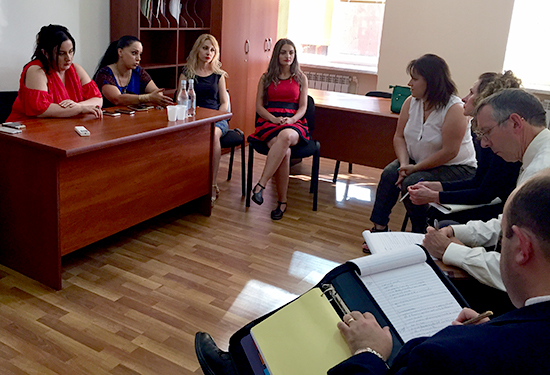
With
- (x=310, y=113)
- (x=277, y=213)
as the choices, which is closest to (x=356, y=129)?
(x=310, y=113)

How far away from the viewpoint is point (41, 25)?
372cm

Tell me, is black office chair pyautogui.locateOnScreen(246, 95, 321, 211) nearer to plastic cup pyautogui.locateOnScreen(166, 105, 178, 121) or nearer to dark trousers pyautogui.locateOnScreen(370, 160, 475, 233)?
dark trousers pyautogui.locateOnScreen(370, 160, 475, 233)

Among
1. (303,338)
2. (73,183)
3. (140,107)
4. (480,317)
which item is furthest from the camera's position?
(140,107)

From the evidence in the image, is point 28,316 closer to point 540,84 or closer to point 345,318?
point 345,318

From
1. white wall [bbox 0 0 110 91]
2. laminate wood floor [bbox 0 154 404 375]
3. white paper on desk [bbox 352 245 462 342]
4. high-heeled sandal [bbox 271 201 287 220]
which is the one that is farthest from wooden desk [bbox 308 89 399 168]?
white paper on desk [bbox 352 245 462 342]

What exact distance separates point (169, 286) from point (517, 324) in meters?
2.07

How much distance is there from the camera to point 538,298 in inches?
34.6

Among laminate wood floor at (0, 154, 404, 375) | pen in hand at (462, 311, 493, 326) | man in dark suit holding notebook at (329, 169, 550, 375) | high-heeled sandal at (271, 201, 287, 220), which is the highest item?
man in dark suit holding notebook at (329, 169, 550, 375)

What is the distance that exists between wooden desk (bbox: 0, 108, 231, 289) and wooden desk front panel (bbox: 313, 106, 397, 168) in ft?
5.01

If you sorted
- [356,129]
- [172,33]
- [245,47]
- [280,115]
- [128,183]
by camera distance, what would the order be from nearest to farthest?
[128,183] → [280,115] → [356,129] → [172,33] → [245,47]

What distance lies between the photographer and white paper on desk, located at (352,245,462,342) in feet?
4.46

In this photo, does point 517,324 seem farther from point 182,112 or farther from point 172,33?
point 172,33

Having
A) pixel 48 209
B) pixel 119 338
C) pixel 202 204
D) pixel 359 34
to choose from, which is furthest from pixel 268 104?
pixel 359 34

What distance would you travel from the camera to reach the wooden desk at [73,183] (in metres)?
2.46
